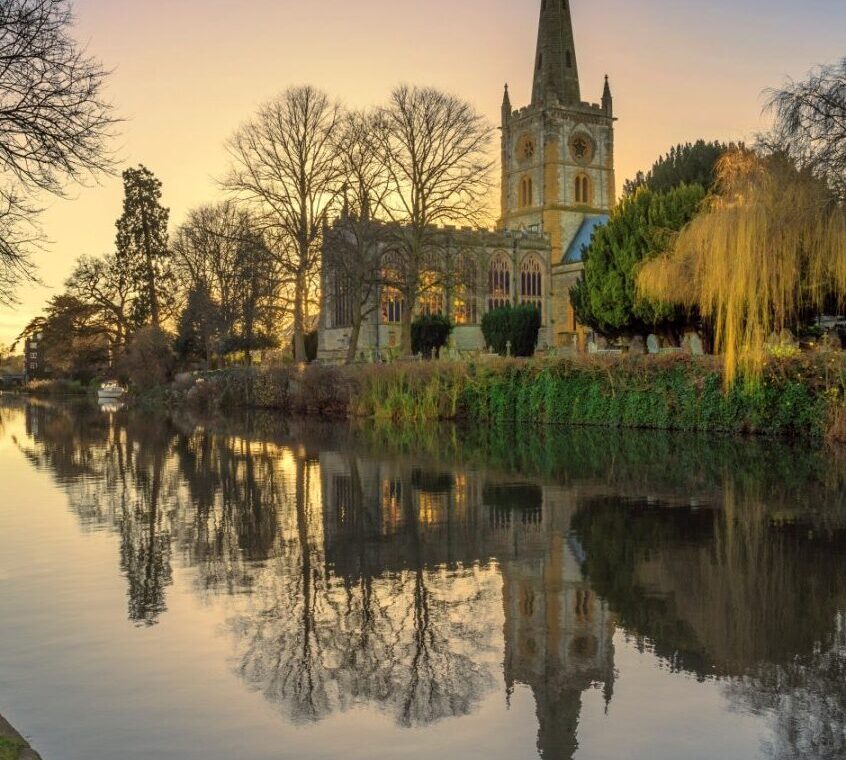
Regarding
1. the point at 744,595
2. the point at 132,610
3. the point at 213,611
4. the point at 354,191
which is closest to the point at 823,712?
the point at 744,595

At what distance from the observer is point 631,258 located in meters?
33.4

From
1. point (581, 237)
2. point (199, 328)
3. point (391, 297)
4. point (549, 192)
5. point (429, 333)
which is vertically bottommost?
point (429, 333)

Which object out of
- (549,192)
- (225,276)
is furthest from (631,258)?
(549,192)

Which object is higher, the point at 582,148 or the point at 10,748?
the point at 582,148

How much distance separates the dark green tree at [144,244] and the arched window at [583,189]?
34.2 metres

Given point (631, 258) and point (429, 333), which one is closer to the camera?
point (631, 258)

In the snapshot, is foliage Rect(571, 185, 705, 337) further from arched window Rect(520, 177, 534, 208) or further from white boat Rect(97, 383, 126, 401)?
arched window Rect(520, 177, 534, 208)

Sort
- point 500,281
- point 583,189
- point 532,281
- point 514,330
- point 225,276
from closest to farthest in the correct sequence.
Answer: point 225,276 → point 514,330 → point 500,281 → point 532,281 → point 583,189

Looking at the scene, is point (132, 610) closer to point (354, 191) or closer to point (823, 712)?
point (823, 712)

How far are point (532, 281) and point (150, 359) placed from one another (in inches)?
1243

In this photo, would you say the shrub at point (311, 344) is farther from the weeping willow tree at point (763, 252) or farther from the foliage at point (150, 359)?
the weeping willow tree at point (763, 252)

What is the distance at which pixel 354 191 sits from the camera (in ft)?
132

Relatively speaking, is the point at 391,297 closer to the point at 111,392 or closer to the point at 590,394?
the point at 111,392

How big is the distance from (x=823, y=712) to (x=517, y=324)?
43.7 meters
